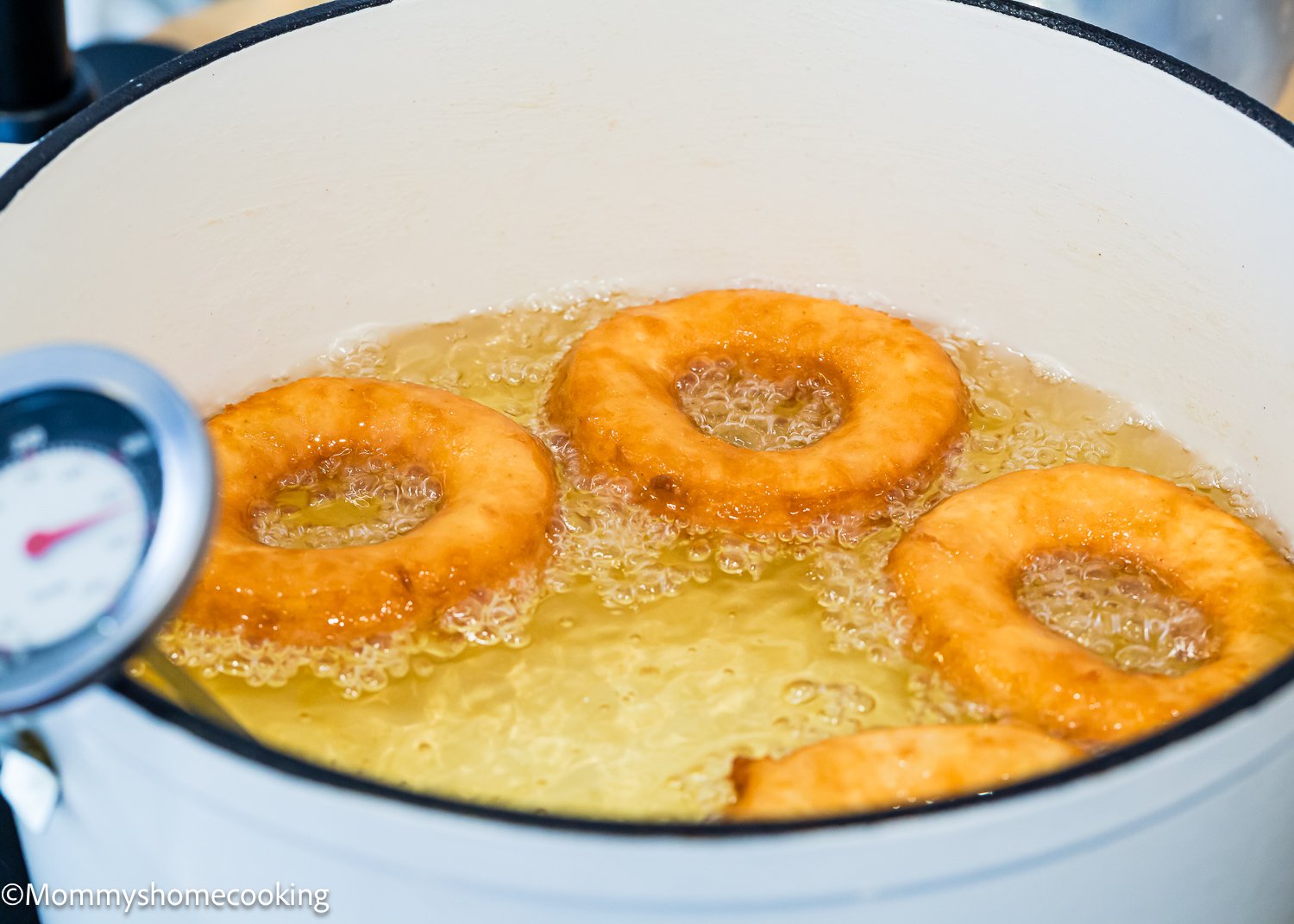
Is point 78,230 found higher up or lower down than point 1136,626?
higher up

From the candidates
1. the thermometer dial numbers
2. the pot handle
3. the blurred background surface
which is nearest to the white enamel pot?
the pot handle

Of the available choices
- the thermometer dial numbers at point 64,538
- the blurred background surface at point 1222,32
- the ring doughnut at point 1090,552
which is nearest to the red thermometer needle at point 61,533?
the thermometer dial numbers at point 64,538

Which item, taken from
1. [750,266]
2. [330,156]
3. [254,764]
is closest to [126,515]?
[254,764]

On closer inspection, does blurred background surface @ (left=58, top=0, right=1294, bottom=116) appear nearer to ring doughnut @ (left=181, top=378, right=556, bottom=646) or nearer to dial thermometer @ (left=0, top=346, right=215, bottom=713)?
ring doughnut @ (left=181, top=378, right=556, bottom=646)

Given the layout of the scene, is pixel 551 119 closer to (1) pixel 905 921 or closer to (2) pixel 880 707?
(2) pixel 880 707

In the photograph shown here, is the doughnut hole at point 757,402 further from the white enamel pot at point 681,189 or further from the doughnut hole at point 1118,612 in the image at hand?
the doughnut hole at point 1118,612

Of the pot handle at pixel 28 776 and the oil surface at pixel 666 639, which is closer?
the pot handle at pixel 28 776

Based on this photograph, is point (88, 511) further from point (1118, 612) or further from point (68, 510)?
point (1118, 612)
